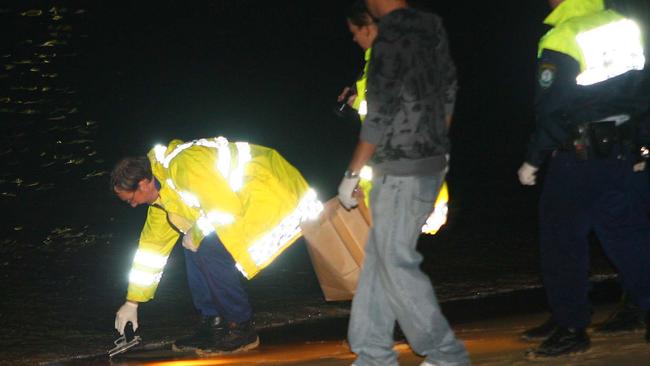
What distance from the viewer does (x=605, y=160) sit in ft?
13.6

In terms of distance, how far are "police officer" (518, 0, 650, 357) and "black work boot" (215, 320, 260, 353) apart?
1.77 meters

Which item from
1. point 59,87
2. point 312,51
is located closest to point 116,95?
point 59,87

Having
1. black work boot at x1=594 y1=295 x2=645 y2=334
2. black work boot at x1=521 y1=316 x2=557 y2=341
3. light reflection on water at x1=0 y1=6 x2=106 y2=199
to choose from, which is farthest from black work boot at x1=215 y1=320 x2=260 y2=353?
light reflection on water at x1=0 y1=6 x2=106 y2=199

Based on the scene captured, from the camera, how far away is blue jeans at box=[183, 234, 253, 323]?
205 inches

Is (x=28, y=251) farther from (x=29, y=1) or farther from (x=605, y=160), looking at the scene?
(x=29, y=1)

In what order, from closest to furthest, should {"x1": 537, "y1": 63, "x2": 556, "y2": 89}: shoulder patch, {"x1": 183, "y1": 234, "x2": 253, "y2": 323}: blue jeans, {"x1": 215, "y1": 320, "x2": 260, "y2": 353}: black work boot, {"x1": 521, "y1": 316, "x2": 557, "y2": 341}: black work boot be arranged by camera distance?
{"x1": 537, "y1": 63, "x2": 556, "y2": 89}: shoulder patch, {"x1": 521, "y1": 316, "x2": 557, "y2": 341}: black work boot, {"x1": 183, "y1": 234, "x2": 253, "y2": 323}: blue jeans, {"x1": 215, "y1": 320, "x2": 260, "y2": 353}: black work boot

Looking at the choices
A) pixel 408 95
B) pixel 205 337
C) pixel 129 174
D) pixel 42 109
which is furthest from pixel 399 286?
pixel 42 109

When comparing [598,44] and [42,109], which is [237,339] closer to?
[598,44]

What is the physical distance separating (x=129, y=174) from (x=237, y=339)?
1066mm

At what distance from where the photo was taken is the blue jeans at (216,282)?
17.1 feet

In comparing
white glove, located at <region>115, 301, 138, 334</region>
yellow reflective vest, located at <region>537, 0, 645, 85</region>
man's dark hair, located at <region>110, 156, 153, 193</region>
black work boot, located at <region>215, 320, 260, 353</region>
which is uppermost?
yellow reflective vest, located at <region>537, 0, 645, 85</region>

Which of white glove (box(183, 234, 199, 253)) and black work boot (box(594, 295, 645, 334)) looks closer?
black work boot (box(594, 295, 645, 334))

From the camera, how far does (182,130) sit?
760 inches

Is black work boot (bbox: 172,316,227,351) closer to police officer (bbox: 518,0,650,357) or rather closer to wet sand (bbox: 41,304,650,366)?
wet sand (bbox: 41,304,650,366)
